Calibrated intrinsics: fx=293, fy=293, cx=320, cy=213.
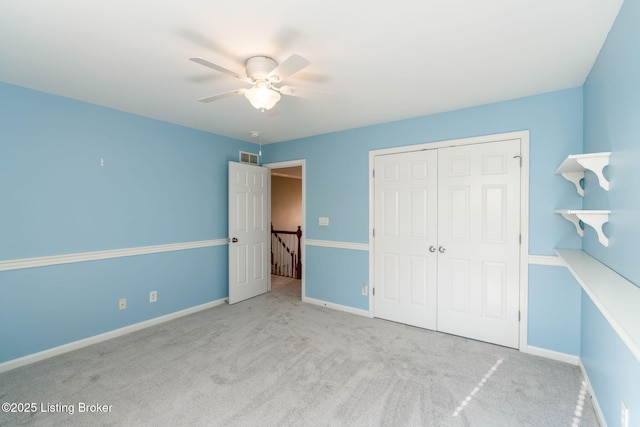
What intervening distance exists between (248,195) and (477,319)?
3.34 m

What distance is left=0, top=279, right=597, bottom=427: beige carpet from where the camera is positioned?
1917mm

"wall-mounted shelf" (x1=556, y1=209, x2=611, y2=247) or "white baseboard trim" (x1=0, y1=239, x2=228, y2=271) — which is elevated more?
"wall-mounted shelf" (x1=556, y1=209, x2=611, y2=247)

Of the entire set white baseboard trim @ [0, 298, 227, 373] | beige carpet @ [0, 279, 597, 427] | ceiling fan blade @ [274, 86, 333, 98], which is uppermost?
ceiling fan blade @ [274, 86, 333, 98]

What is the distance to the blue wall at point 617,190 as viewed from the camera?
4.45 feet

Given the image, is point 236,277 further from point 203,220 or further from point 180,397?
point 180,397

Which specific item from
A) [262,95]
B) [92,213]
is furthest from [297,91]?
[92,213]

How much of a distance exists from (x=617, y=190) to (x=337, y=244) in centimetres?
282

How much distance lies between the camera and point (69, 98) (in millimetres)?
2789

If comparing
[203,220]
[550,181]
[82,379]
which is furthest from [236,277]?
[550,181]

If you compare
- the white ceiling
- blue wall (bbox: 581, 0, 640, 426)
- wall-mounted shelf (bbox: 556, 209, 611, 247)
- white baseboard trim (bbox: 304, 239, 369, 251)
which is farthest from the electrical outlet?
white baseboard trim (bbox: 304, 239, 369, 251)

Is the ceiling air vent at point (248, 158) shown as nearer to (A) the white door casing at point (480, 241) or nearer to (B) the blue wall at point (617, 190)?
(A) the white door casing at point (480, 241)

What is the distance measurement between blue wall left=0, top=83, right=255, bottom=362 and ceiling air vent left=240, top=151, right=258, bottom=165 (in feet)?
1.71

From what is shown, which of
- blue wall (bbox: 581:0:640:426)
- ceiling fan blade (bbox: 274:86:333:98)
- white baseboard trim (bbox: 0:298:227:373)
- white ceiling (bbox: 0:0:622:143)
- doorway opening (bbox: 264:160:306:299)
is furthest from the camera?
doorway opening (bbox: 264:160:306:299)

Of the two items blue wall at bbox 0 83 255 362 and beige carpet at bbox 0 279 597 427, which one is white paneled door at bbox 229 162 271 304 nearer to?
blue wall at bbox 0 83 255 362
